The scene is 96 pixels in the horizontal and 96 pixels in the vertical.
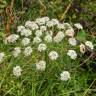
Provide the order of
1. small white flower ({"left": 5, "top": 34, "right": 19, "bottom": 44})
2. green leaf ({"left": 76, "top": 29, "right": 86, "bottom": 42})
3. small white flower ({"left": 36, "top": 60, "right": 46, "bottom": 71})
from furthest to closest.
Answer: green leaf ({"left": 76, "top": 29, "right": 86, "bottom": 42}) < small white flower ({"left": 5, "top": 34, "right": 19, "bottom": 44}) < small white flower ({"left": 36, "top": 60, "right": 46, "bottom": 71})

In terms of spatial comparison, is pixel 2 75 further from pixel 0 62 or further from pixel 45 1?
pixel 45 1

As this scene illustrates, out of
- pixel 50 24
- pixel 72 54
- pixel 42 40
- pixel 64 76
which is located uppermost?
pixel 50 24

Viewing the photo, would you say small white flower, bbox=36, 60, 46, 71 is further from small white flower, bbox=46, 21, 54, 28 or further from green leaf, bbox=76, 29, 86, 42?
green leaf, bbox=76, 29, 86, 42

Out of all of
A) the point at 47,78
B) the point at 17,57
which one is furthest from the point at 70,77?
the point at 17,57

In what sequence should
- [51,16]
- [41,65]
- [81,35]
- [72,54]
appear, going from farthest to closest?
[51,16] → [81,35] → [72,54] → [41,65]

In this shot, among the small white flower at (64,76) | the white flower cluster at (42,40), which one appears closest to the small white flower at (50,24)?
the white flower cluster at (42,40)

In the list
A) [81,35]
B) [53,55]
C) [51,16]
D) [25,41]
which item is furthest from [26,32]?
[51,16]

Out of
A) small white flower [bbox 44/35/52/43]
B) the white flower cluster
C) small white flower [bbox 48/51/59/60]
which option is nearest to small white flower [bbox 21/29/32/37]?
the white flower cluster

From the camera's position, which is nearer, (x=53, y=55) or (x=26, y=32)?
(x=53, y=55)

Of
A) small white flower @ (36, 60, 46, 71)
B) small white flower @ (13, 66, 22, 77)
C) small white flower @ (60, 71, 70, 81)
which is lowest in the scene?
small white flower @ (60, 71, 70, 81)

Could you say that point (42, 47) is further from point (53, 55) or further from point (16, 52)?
point (16, 52)

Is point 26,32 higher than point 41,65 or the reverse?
higher
